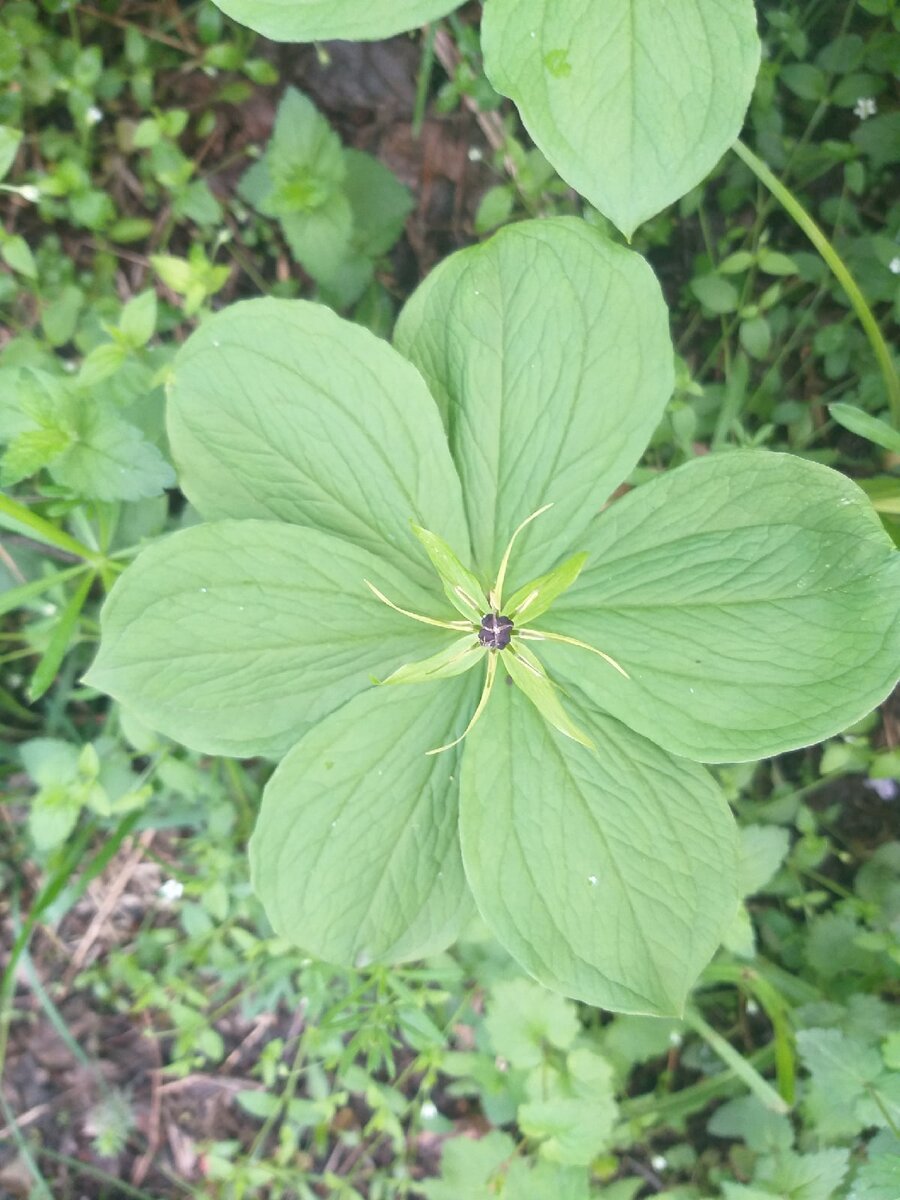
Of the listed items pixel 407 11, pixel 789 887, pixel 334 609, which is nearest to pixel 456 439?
pixel 334 609

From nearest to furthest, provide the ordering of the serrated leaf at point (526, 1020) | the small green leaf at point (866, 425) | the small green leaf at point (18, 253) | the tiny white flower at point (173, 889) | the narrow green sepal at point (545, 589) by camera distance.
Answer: the narrow green sepal at point (545, 589)
the small green leaf at point (866, 425)
the serrated leaf at point (526, 1020)
the small green leaf at point (18, 253)
the tiny white flower at point (173, 889)

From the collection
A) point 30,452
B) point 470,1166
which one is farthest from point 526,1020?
point 30,452

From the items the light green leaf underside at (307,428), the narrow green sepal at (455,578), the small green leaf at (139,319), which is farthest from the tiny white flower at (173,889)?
the narrow green sepal at (455,578)

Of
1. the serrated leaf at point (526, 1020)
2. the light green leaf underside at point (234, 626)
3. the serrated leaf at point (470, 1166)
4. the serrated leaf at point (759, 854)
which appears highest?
the light green leaf underside at point (234, 626)

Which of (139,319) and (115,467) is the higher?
(139,319)

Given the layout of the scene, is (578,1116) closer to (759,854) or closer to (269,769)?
(759,854)

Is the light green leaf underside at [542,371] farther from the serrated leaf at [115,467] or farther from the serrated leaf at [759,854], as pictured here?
the serrated leaf at [759,854]

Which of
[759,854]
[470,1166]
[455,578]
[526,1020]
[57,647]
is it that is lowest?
[470,1166]
